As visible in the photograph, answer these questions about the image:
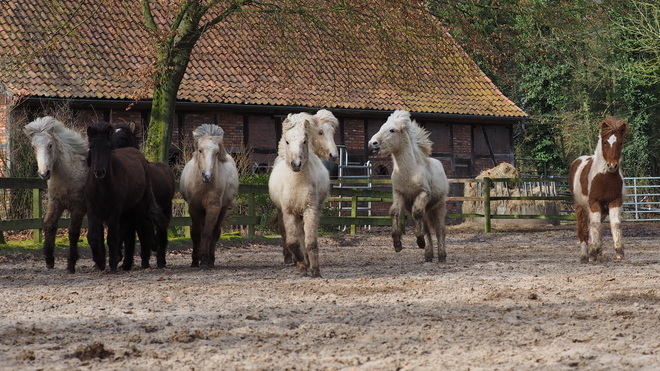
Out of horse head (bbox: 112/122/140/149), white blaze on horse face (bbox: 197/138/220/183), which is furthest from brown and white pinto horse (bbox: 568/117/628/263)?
horse head (bbox: 112/122/140/149)

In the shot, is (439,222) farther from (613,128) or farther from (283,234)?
(613,128)

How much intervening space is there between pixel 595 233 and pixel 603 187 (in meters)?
0.60

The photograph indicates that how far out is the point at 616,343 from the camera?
5.58 meters

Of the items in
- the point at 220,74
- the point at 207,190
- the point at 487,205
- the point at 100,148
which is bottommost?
the point at 487,205

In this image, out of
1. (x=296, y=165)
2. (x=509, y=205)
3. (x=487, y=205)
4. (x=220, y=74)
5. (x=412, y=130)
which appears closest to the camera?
(x=296, y=165)

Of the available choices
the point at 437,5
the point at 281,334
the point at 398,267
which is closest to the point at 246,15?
the point at 437,5

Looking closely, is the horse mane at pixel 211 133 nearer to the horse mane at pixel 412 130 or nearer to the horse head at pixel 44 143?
the horse head at pixel 44 143

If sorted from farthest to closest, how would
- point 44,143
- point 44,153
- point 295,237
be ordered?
point 44,143 → point 44,153 → point 295,237

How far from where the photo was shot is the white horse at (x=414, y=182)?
1218 centimetres

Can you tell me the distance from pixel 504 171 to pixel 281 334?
74.8 ft

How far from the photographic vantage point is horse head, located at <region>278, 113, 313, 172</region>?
935cm

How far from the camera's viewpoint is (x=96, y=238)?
10609mm

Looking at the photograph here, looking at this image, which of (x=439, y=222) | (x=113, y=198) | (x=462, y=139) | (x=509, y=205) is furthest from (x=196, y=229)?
(x=462, y=139)

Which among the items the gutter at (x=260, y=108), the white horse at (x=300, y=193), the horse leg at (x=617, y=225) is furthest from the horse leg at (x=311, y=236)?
the gutter at (x=260, y=108)
